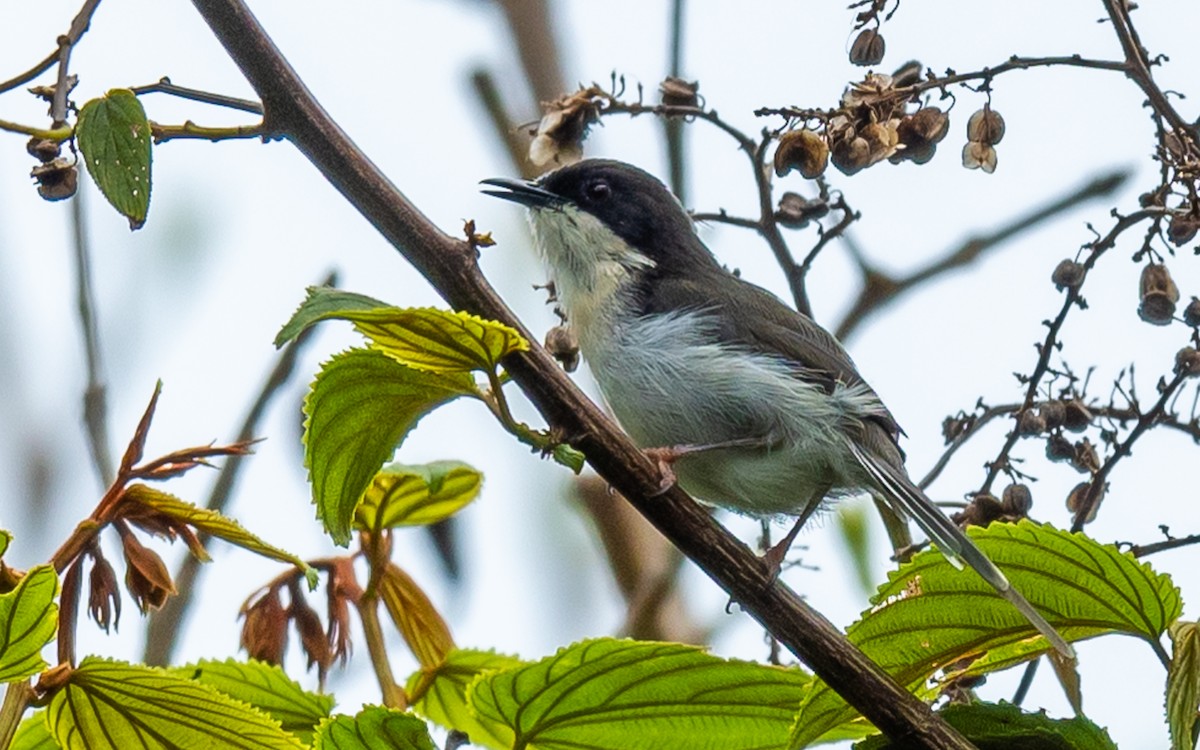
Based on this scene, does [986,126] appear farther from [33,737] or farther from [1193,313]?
[33,737]

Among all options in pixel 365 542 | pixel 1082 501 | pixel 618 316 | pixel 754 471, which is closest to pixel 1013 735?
pixel 1082 501

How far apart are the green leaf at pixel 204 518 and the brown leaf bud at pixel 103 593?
3.1 inches

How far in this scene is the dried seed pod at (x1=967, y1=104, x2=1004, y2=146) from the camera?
2393 mm

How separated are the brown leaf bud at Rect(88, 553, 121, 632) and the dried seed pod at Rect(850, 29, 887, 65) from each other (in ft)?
4.51

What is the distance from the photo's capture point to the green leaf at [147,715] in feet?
5.20

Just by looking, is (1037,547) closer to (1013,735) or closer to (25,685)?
(1013,735)

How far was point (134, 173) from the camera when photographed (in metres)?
1.65

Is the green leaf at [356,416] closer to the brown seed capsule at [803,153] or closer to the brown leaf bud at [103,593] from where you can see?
the brown leaf bud at [103,593]

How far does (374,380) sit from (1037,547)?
2.59ft

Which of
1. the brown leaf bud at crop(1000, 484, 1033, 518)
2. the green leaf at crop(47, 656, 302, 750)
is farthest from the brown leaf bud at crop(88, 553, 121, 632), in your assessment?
the brown leaf bud at crop(1000, 484, 1033, 518)

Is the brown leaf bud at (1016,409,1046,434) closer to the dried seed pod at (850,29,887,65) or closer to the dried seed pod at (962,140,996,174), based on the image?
the dried seed pod at (962,140,996,174)

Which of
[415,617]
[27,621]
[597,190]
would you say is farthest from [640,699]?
[597,190]

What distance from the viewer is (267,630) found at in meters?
2.02

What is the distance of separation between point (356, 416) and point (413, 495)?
1.37 ft
